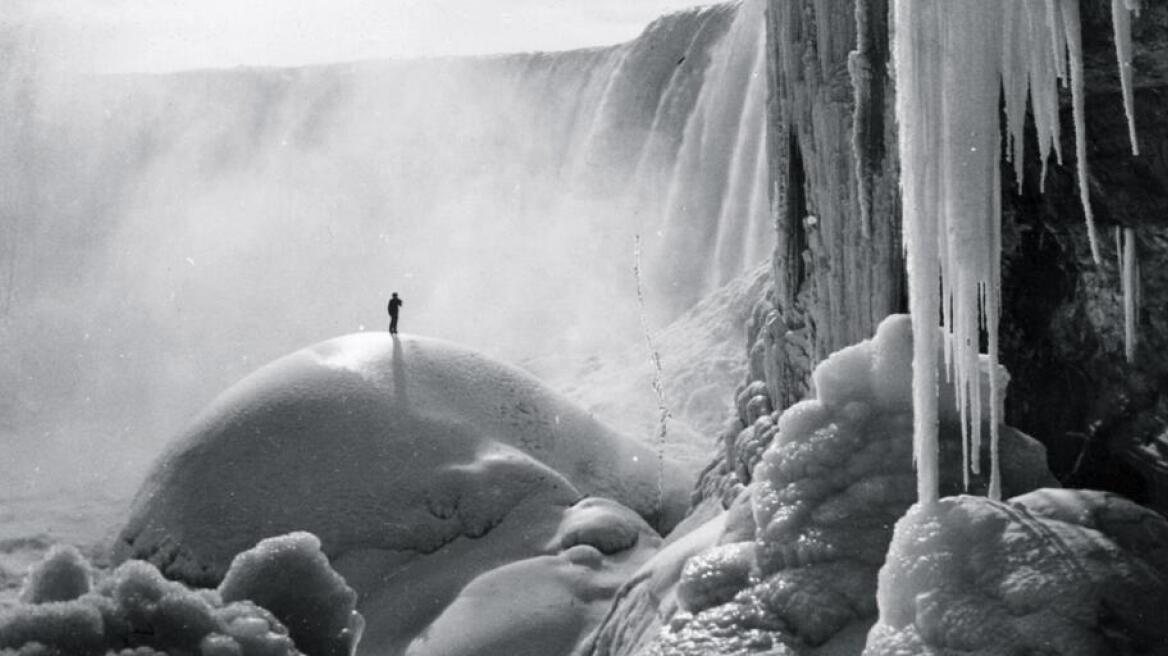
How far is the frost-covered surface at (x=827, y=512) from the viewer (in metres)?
4.11

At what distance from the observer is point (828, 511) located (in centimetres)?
421

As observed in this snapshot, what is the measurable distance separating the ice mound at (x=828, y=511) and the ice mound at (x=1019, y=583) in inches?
23.4

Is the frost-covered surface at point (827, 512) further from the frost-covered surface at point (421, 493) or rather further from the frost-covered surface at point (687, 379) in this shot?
the frost-covered surface at point (687, 379)

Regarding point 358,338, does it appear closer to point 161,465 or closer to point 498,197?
point 161,465

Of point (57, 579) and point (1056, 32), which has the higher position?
point (1056, 32)

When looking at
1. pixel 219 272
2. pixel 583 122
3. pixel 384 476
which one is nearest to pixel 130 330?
pixel 219 272

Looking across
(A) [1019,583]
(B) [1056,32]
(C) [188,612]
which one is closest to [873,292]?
(B) [1056,32]

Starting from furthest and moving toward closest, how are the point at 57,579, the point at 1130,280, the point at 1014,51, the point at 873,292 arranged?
the point at 57,579 → the point at 873,292 → the point at 1130,280 → the point at 1014,51

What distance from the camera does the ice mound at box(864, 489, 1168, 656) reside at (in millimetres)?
3297

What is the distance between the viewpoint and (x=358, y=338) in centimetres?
1265

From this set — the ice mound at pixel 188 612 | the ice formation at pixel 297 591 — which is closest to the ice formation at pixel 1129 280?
the ice mound at pixel 188 612

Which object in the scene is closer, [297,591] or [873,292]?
[873,292]

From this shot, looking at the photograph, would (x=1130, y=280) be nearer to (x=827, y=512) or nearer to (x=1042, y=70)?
(x=1042, y=70)

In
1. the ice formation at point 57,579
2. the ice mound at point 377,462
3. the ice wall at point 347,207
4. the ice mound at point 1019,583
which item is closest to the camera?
the ice mound at point 1019,583
